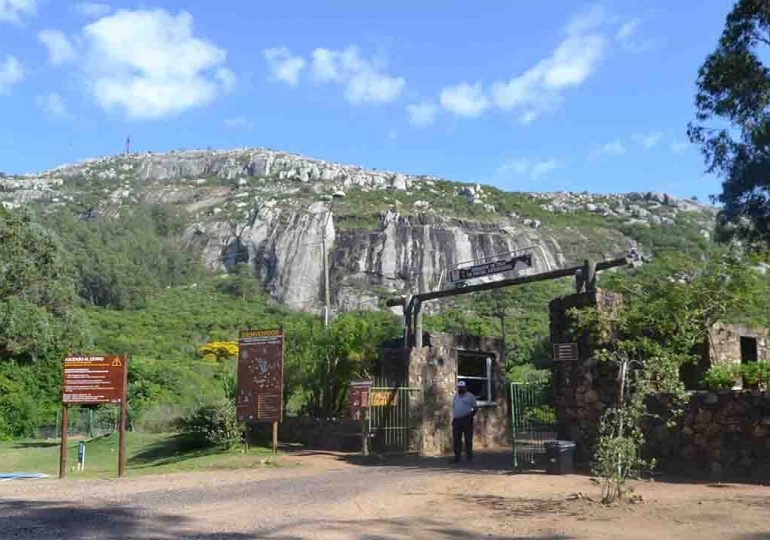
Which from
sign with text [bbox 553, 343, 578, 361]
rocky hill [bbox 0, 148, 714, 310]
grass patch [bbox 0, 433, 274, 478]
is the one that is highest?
rocky hill [bbox 0, 148, 714, 310]

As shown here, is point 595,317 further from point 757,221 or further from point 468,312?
point 468,312

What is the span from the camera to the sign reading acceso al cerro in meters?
17.2

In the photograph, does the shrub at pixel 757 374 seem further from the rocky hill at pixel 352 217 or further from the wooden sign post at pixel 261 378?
the rocky hill at pixel 352 217

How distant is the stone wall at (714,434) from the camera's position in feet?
35.2

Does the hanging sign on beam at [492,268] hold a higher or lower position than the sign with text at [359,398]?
higher

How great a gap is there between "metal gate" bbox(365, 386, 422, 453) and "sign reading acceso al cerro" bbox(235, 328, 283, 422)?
7.11ft

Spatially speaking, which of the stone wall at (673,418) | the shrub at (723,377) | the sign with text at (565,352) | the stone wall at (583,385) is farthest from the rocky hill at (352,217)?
the shrub at (723,377)

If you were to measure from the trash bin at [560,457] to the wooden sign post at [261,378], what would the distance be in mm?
6891

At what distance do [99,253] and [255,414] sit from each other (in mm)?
60186

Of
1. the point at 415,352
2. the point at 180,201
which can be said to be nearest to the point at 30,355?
the point at 415,352

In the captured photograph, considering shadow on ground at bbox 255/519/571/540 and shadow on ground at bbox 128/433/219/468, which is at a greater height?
shadow on ground at bbox 255/519/571/540

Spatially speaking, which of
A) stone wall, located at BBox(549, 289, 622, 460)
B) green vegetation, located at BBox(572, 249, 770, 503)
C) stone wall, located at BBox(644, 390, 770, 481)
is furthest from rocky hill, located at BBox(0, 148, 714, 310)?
stone wall, located at BBox(644, 390, 770, 481)

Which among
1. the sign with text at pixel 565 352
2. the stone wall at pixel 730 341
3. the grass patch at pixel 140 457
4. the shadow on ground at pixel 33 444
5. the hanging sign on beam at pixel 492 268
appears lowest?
the shadow on ground at pixel 33 444

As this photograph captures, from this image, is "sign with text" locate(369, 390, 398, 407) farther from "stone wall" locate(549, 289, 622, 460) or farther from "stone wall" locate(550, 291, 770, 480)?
"stone wall" locate(549, 289, 622, 460)
